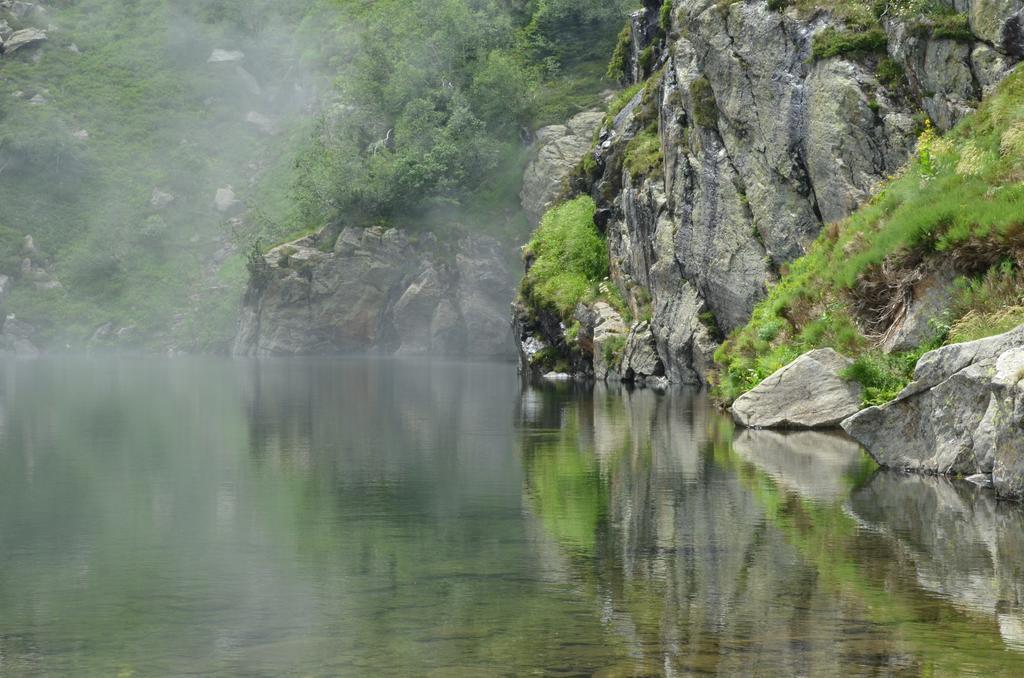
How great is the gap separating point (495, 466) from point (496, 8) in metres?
90.5

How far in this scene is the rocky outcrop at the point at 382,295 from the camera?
95.8m

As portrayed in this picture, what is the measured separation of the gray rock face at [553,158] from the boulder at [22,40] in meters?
89.0

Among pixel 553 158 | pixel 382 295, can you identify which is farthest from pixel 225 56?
pixel 553 158

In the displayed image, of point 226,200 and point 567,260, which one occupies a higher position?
point 226,200

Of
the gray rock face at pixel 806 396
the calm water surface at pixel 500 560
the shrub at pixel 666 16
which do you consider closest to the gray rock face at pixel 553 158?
the shrub at pixel 666 16

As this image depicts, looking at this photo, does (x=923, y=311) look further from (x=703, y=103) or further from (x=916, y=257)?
(x=703, y=103)

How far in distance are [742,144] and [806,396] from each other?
20.4m

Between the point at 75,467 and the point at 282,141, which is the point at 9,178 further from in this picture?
the point at 75,467

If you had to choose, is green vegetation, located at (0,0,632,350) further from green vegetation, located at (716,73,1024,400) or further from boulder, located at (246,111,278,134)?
green vegetation, located at (716,73,1024,400)

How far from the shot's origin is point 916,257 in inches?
1009

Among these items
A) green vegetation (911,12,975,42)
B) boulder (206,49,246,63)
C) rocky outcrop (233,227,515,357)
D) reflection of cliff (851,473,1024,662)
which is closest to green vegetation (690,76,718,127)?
green vegetation (911,12,975,42)

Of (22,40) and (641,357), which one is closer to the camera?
(641,357)

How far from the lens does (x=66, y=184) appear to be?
135500 millimetres

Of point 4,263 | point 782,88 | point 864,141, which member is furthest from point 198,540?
point 4,263
